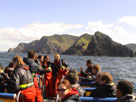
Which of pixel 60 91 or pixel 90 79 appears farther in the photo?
pixel 90 79

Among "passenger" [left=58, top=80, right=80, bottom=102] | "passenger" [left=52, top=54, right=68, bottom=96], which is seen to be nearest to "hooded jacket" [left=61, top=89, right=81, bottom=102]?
"passenger" [left=58, top=80, right=80, bottom=102]

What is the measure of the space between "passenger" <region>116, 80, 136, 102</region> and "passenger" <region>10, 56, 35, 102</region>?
2.70m

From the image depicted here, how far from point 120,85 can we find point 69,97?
3.63 ft

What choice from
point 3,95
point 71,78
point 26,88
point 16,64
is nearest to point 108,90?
point 71,78

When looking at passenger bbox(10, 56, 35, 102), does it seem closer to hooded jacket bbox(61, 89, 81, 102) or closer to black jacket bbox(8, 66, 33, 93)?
black jacket bbox(8, 66, 33, 93)

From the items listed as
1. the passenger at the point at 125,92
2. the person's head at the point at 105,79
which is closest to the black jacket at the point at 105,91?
the person's head at the point at 105,79

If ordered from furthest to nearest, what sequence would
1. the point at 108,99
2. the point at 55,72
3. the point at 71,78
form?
the point at 55,72
the point at 71,78
the point at 108,99

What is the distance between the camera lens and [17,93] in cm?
563

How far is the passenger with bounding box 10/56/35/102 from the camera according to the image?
5320mm

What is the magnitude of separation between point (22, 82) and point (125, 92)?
290 cm

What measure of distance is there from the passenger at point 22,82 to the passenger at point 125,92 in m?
2.70

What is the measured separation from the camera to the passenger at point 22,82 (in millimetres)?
5320

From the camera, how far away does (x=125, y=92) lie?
3.96 meters

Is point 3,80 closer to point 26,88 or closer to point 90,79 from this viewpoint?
point 26,88
